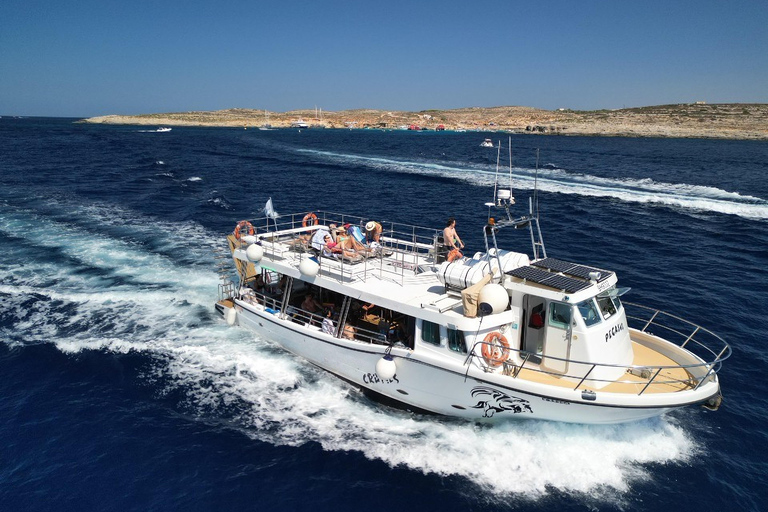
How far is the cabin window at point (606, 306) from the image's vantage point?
492 inches

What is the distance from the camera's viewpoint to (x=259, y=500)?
11.1m

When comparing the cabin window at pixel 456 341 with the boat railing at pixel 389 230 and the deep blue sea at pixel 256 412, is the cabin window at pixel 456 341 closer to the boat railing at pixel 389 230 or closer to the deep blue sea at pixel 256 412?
the deep blue sea at pixel 256 412

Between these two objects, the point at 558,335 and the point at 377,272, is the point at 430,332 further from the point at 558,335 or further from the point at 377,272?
the point at 377,272

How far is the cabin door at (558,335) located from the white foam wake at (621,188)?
3604cm

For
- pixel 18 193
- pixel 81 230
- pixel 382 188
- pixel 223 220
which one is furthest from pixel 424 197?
pixel 18 193

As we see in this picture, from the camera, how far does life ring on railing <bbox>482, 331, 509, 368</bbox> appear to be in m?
12.3

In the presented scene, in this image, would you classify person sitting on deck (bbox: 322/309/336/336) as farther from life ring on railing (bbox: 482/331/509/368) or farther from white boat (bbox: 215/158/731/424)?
life ring on railing (bbox: 482/331/509/368)

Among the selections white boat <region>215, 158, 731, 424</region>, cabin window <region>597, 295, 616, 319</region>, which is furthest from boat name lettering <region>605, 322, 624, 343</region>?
cabin window <region>597, 295, 616, 319</region>

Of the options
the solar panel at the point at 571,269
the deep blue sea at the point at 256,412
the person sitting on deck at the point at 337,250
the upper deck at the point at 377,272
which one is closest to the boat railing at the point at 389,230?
the upper deck at the point at 377,272

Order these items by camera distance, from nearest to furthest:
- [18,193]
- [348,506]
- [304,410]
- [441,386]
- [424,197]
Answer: [348,506] < [441,386] < [304,410] < [18,193] < [424,197]

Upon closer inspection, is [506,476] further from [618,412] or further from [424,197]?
[424,197]

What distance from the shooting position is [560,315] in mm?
12312

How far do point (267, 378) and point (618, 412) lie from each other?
A: 10.7 m

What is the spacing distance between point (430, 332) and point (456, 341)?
0.81 metres
